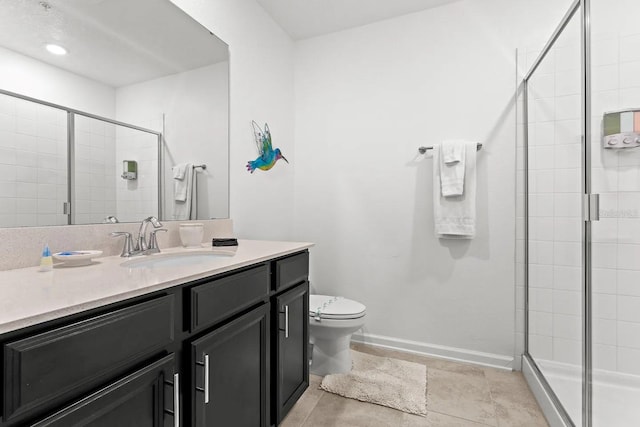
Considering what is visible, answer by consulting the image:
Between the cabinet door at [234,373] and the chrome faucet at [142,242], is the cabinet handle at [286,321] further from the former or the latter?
the chrome faucet at [142,242]

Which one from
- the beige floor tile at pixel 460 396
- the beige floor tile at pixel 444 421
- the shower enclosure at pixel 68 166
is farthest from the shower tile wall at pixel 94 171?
the beige floor tile at pixel 460 396

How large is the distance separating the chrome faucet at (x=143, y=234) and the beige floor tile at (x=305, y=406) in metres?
1.07

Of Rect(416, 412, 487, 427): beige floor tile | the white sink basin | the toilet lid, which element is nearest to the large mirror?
the white sink basin

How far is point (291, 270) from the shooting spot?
58.4 inches

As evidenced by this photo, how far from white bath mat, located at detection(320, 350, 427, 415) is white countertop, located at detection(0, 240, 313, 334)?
115 cm

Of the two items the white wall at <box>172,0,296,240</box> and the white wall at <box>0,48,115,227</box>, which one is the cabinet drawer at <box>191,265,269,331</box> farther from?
the white wall at <box>172,0,296,240</box>

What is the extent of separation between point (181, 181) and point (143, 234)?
1.15ft

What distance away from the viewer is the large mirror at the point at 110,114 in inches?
38.7

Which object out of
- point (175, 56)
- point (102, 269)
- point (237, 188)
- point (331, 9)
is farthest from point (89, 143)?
point (331, 9)

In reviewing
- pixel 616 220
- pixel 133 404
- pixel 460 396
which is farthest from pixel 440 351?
pixel 133 404

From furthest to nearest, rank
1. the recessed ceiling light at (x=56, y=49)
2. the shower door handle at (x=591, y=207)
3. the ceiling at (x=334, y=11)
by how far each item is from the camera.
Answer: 1. the ceiling at (x=334, y=11)
2. the shower door handle at (x=591, y=207)
3. the recessed ceiling light at (x=56, y=49)

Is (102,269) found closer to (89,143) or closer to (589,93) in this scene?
(89,143)

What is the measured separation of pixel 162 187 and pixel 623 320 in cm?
198

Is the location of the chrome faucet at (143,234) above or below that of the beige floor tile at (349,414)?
above
